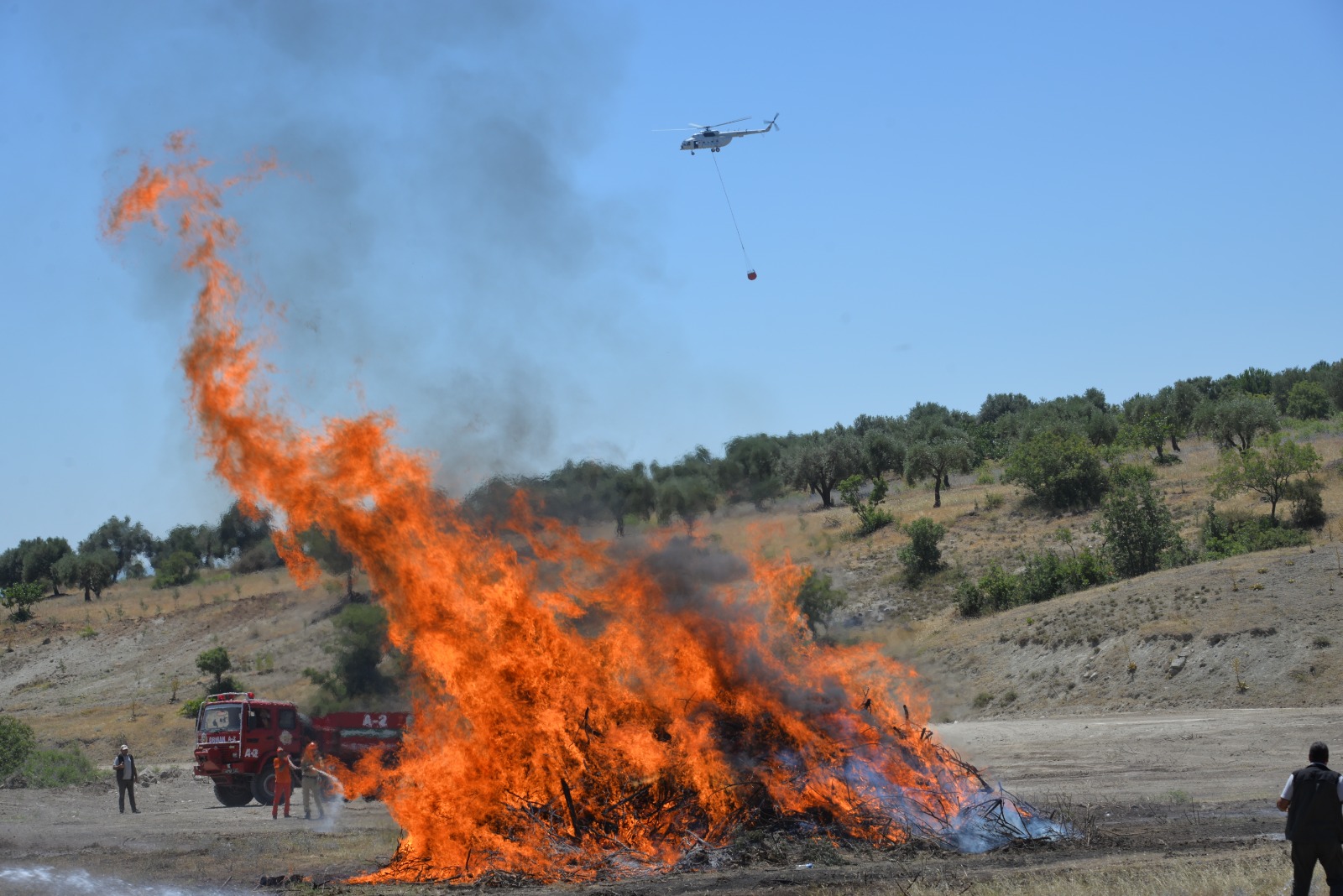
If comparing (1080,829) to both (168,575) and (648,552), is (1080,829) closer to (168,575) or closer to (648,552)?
(648,552)

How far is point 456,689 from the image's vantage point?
58.2 feet

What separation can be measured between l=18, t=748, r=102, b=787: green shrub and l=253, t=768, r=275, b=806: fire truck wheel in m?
8.07

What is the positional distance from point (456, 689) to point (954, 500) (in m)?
59.2

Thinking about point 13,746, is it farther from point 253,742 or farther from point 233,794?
point 253,742

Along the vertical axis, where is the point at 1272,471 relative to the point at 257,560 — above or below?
below

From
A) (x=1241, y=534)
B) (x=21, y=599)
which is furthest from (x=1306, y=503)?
(x=21, y=599)

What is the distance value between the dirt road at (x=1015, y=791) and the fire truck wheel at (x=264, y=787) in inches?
22.4

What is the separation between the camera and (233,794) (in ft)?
103

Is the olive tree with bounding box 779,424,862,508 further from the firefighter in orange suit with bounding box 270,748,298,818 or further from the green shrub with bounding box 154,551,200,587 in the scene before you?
the green shrub with bounding box 154,551,200,587

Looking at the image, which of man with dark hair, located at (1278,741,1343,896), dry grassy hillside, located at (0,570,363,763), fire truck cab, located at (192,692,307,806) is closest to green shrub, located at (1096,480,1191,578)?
dry grassy hillside, located at (0,570,363,763)

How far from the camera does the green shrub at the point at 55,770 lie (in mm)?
34188

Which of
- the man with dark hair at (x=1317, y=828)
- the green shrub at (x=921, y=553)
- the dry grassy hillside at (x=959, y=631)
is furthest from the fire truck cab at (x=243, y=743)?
the green shrub at (x=921, y=553)

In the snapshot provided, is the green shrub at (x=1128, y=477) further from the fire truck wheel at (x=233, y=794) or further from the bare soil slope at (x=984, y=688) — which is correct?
the fire truck wheel at (x=233, y=794)

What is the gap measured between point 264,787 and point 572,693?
1762 centimetres
